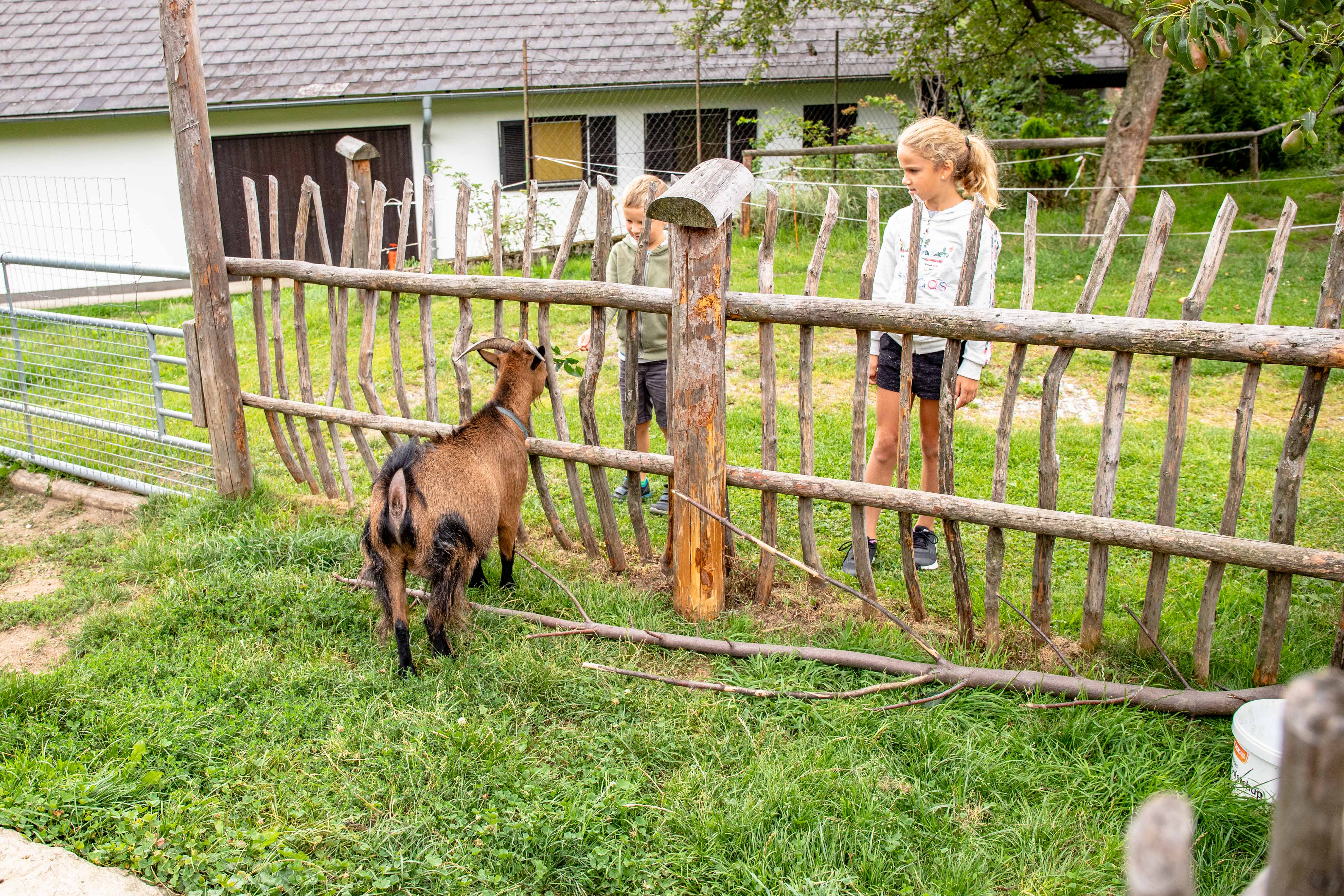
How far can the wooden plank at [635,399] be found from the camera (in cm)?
433

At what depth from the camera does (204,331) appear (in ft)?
17.8

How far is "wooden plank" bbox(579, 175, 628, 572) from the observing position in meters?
4.41

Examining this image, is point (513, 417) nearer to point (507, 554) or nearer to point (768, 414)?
point (507, 554)

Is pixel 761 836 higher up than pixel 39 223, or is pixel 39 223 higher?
pixel 39 223

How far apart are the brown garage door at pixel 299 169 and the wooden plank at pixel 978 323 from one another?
436 inches

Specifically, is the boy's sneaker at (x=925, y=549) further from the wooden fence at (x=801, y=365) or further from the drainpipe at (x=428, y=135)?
the drainpipe at (x=428, y=135)

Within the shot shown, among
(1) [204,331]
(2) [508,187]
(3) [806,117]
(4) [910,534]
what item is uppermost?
(3) [806,117]

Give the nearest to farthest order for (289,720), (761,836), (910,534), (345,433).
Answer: (761,836) → (289,720) → (910,534) → (345,433)

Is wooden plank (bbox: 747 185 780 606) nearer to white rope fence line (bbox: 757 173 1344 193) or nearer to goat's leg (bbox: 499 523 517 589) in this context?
goat's leg (bbox: 499 523 517 589)

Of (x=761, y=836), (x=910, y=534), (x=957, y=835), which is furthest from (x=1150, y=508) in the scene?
(x=761, y=836)

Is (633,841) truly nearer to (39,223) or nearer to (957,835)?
(957,835)

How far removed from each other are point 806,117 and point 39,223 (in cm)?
1208

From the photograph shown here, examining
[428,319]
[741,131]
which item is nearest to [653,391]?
[428,319]

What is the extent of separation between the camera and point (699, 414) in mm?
4000
